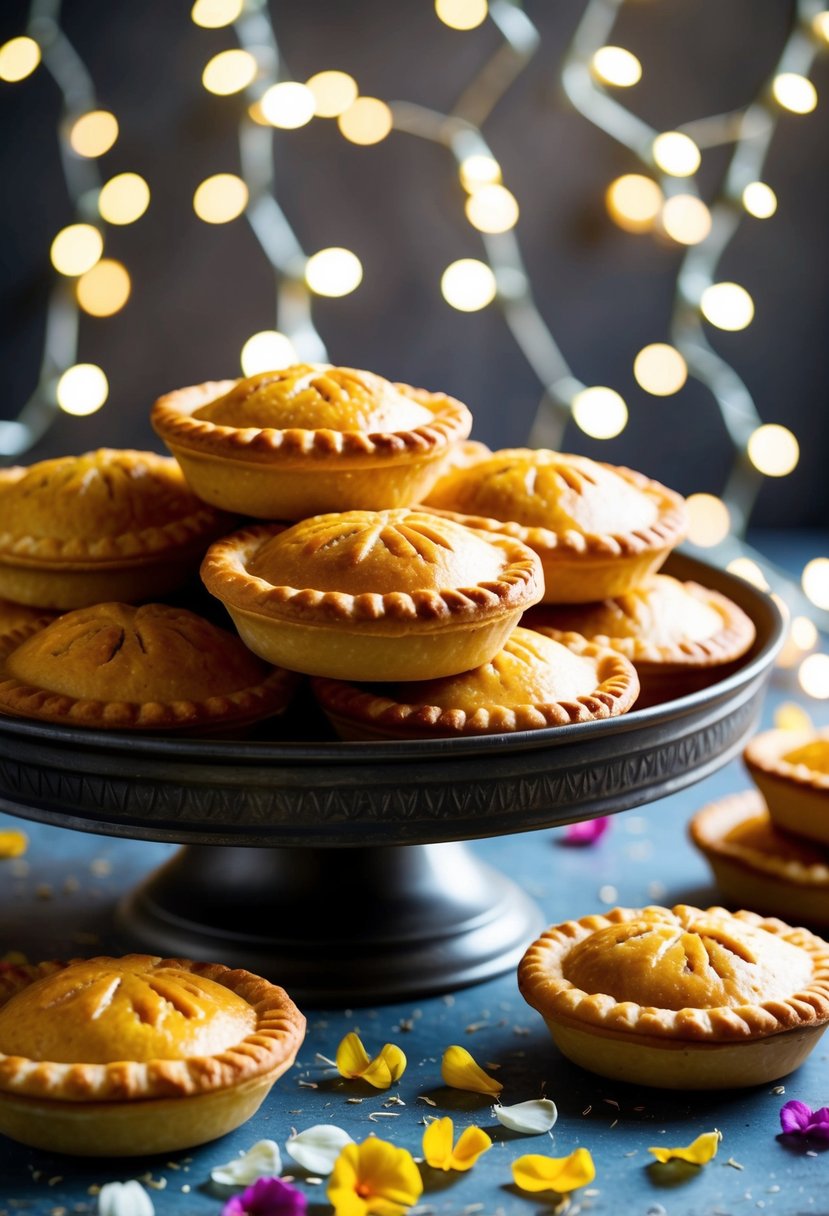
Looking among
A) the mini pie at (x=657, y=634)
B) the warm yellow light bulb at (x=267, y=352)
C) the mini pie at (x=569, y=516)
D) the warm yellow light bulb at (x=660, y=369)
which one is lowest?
the mini pie at (x=657, y=634)

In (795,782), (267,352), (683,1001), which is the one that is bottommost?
(683,1001)

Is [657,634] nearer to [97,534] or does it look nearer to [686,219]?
[97,534]

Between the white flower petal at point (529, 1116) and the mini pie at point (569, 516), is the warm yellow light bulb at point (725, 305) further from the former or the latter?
Result: the white flower petal at point (529, 1116)

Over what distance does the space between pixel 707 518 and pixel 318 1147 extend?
2.78 meters

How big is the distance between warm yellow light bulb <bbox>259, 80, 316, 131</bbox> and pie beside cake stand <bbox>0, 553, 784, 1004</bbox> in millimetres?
1892

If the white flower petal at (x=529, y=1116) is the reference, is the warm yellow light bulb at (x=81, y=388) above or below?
above

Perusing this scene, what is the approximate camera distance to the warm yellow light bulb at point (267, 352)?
3.46 meters

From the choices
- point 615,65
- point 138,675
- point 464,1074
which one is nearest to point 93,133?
point 615,65

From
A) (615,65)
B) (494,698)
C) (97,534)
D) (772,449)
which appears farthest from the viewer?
(772,449)

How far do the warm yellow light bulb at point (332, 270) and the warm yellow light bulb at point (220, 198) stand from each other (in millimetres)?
202

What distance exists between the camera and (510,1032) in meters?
1.74

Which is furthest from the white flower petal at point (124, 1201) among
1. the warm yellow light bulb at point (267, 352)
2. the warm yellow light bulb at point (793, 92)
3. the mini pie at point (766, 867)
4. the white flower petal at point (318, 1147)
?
the warm yellow light bulb at point (793, 92)

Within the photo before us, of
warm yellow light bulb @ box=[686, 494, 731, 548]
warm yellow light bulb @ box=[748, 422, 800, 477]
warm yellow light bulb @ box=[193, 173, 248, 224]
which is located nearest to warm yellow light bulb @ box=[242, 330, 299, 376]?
warm yellow light bulb @ box=[193, 173, 248, 224]

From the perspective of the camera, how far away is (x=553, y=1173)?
54.9 inches
